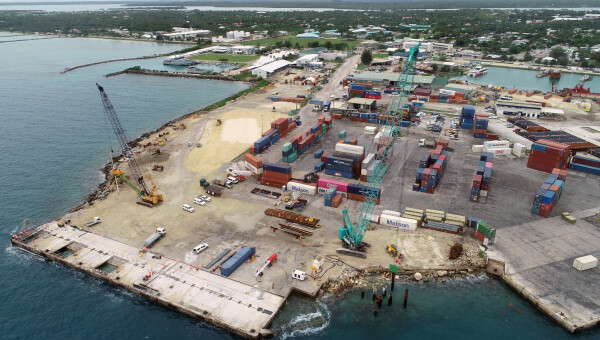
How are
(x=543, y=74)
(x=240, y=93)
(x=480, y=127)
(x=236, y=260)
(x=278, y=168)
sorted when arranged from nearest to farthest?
(x=236, y=260)
(x=278, y=168)
(x=480, y=127)
(x=240, y=93)
(x=543, y=74)

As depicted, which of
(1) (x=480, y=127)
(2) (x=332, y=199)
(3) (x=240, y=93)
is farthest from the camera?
(3) (x=240, y=93)

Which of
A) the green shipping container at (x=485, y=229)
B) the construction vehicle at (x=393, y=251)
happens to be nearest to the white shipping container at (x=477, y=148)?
the green shipping container at (x=485, y=229)

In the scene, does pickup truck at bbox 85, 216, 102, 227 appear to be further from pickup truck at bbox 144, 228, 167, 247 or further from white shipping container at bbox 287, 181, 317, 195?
white shipping container at bbox 287, 181, 317, 195

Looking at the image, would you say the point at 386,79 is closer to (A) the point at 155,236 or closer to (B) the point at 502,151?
(B) the point at 502,151

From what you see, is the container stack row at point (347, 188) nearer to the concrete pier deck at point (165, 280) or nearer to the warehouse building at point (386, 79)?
the concrete pier deck at point (165, 280)

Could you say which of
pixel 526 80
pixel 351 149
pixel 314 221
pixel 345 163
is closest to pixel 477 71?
pixel 526 80

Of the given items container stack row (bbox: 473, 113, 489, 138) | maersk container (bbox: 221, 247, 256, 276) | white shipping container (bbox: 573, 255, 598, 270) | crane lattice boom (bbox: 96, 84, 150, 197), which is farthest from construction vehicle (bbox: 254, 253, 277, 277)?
container stack row (bbox: 473, 113, 489, 138)
